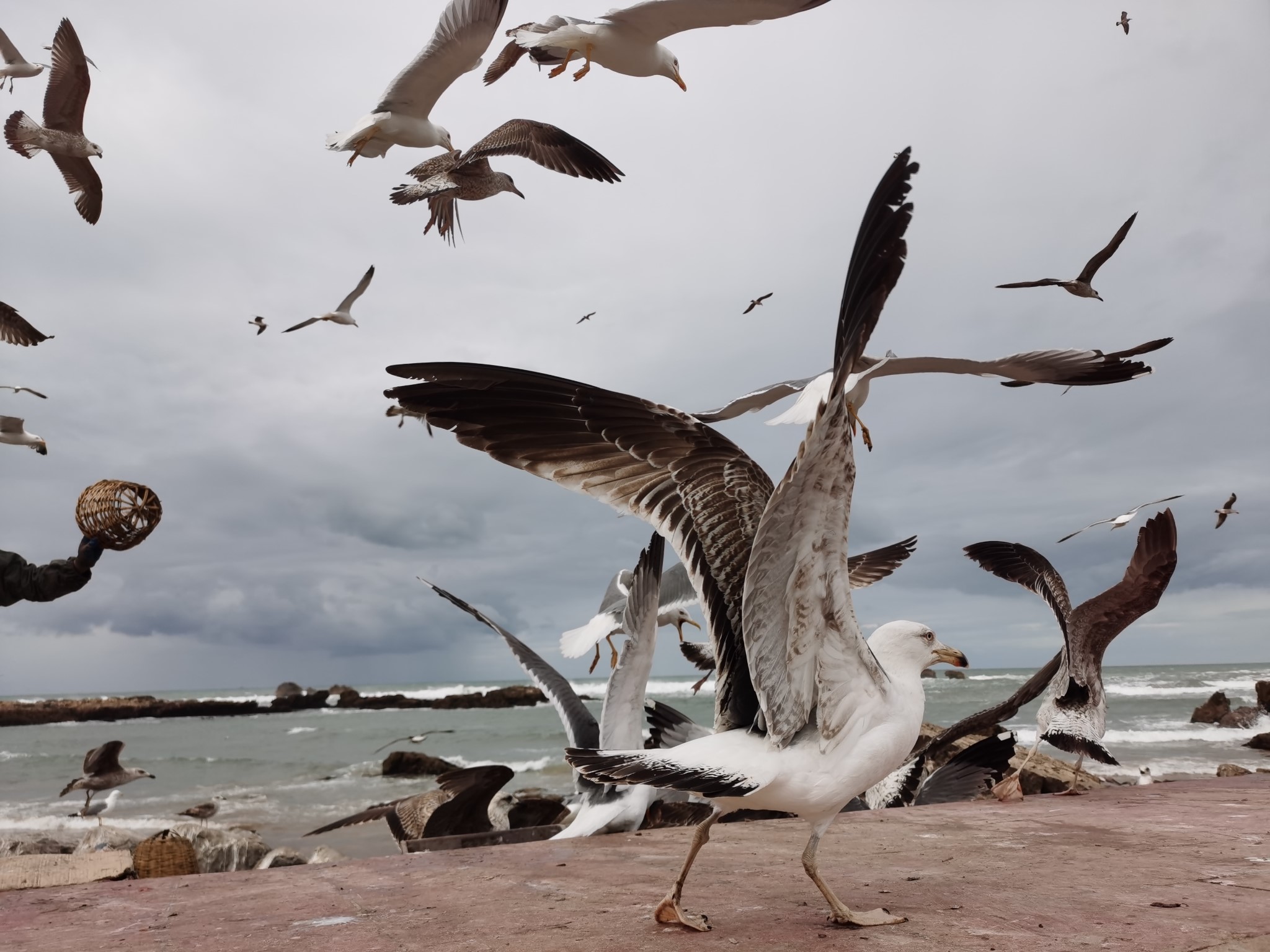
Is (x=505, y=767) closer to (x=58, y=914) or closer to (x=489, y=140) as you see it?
(x=58, y=914)

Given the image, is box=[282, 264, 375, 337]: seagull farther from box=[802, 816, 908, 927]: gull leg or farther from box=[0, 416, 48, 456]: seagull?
box=[802, 816, 908, 927]: gull leg

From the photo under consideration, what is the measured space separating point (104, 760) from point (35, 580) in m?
7.44

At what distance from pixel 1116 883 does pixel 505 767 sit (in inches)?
153

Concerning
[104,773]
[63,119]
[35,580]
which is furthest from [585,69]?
[104,773]

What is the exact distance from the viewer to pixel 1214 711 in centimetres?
1884

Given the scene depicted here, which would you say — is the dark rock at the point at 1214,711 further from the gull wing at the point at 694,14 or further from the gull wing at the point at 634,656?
the gull wing at the point at 694,14

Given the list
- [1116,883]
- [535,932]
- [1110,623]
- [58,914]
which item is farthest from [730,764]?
[1110,623]

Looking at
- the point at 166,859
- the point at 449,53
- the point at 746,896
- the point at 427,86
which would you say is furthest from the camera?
the point at 427,86

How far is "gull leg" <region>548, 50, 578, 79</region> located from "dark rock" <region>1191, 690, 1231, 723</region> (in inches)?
746

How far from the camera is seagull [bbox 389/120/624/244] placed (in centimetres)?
775

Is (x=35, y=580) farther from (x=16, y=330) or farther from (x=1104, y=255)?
(x=1104, y=255)

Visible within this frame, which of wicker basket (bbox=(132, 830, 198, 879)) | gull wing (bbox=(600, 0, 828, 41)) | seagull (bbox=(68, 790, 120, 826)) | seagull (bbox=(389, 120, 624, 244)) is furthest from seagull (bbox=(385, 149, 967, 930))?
seagull (bbox=(68, 790, 120, 826))

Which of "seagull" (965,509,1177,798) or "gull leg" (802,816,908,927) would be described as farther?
"seagull" (965,509,1177,798)

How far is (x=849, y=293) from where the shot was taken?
201cm
